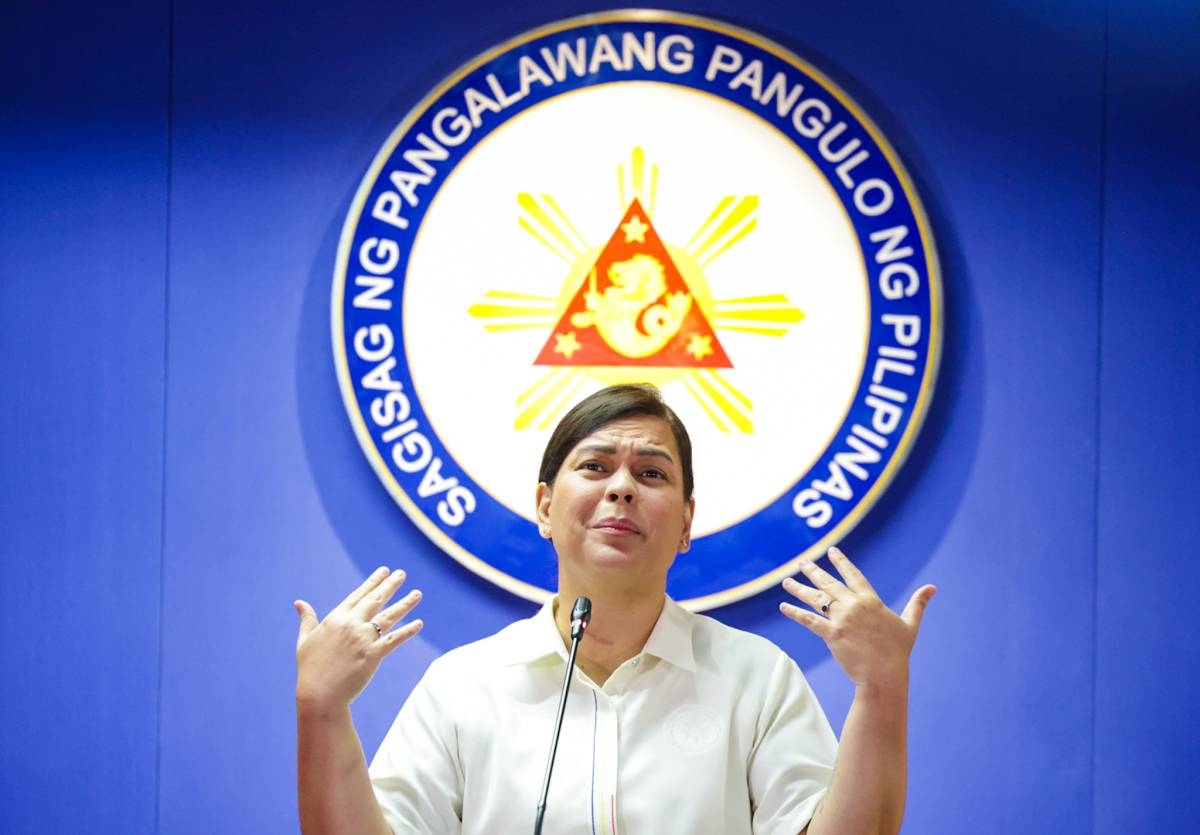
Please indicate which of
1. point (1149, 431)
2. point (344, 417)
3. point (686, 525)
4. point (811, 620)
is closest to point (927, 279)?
point (1149, 431)

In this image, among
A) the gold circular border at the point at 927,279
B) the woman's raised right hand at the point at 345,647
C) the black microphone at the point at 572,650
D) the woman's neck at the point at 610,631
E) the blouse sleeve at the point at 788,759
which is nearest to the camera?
the black microphone at the point at 572,650

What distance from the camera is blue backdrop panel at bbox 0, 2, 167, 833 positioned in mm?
2496

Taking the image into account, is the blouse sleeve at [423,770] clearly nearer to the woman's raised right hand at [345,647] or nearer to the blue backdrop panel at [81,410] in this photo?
the woman's raised right hand at [345,647]

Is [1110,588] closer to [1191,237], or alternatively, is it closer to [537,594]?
[1191,237]

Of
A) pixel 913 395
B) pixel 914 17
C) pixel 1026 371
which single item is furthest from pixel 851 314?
pixel 914 17

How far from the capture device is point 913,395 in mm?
2373

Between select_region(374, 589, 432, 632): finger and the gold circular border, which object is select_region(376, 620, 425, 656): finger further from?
the gold circular border

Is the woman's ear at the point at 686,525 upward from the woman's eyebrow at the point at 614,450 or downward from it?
downward

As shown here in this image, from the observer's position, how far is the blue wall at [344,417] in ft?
7.82

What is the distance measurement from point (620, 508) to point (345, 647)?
→ 44cm

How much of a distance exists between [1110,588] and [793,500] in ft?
2.18

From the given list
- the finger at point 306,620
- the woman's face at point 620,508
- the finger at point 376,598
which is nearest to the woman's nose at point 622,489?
the woman's face at point 620,508

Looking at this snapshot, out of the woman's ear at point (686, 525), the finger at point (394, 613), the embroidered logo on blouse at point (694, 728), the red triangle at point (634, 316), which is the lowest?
the embroidered logo on blouse at point (694, 728)

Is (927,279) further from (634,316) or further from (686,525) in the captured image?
(686,525)
